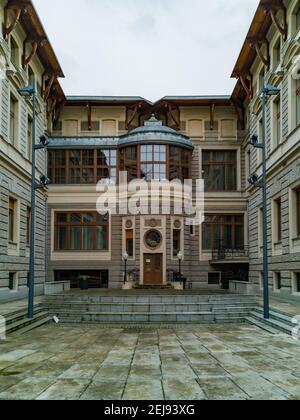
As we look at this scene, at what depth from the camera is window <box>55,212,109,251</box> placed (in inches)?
1252

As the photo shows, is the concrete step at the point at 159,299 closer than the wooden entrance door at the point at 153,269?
Yes

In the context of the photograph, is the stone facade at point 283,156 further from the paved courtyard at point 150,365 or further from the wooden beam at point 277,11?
the paved courtyard at point 150,365

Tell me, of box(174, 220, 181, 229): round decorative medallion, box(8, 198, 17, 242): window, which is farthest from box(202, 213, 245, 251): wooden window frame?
box(8, 198, 17, 242): window

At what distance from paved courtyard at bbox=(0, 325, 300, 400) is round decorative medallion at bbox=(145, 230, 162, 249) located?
14863 millimetres

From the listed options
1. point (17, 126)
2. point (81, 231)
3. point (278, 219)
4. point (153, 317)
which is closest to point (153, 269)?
point (81, 231)

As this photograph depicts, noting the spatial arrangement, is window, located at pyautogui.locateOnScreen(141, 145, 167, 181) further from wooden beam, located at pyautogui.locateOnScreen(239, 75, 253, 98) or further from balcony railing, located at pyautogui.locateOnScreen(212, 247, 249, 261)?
wooden beam, located at pyautogui.locateOnScreen(239, 75, 253, 98)

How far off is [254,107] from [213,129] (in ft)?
18.0

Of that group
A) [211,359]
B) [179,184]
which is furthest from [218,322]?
[179,184]

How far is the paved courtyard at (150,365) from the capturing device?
764 cm

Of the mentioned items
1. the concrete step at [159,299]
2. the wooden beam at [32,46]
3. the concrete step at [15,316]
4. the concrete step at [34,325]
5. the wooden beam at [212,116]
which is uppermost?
the wooden beam at [32,46]

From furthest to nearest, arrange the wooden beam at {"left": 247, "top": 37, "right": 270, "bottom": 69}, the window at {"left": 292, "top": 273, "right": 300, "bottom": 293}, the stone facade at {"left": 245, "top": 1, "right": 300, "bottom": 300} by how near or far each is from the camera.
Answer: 1. the wooden beam at {"left": 247, "top": 37, "right": 270, "bottom": 69}
2. the stone facade at {"left": 245, "top": 1, "right": 300, "bottom": 300}
3. the window at {"left": 292, "top": 273, "right": 300, "bottom": 293}

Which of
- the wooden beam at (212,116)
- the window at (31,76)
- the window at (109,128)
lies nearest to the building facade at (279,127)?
the wooden beam at (212,116)
